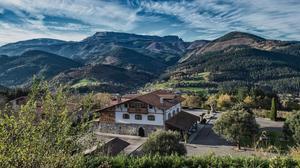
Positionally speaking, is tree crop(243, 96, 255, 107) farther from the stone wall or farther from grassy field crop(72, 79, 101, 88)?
grassy field crop(72, 79, 101, 88)

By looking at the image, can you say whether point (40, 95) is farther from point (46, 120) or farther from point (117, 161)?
point (117, 161)

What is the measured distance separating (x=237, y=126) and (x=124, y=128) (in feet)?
54.8

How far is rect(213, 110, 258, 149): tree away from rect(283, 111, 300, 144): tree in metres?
4.51

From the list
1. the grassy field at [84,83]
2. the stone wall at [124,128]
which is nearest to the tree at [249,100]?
the stone wall at [124,128]

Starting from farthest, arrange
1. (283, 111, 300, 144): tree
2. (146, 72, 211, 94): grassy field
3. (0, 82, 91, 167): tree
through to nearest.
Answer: (146, 72, 211, 94): grassy field < (283, 111, 300, 144): tree < (0, 82, 91, 167): tree

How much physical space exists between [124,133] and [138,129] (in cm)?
243

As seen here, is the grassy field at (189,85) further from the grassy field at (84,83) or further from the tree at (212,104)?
the tree at (212,104)

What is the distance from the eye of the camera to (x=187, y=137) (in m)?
41.3

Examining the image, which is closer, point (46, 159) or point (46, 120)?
point (46, 159)

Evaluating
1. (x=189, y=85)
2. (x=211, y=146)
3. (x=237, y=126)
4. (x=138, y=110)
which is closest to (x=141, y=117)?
(x=138, y=110)

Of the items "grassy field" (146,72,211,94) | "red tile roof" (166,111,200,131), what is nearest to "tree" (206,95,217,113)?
"red tile roof" (166,111,200,131)

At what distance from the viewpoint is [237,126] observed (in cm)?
3534

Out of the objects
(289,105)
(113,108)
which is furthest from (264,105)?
(113,108)

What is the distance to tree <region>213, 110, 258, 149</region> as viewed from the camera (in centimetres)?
3550
